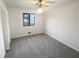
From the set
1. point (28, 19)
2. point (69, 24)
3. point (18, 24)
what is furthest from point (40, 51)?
point (28, 19)

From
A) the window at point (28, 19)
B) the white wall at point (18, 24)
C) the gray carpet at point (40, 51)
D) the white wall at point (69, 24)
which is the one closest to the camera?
the gray carpet at point (40, 51)

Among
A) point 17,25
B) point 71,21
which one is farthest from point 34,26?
point 71,21

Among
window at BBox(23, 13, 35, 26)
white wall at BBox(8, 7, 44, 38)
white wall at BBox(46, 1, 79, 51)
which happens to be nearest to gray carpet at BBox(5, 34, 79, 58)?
white wall at BBox(46, 1, 79, 51)

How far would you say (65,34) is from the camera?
142 inches

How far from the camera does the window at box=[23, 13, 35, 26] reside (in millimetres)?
4957

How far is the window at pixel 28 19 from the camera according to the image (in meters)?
4.96

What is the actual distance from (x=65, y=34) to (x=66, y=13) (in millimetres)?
1176

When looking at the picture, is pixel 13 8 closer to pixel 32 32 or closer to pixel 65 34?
pixel 32 32

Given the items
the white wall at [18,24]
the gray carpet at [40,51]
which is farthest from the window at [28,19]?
the gray carpet at [40,51]

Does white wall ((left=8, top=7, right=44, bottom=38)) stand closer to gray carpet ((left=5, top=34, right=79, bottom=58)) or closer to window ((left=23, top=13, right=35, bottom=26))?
window ((left=23, top=13, right=35, bottom=26))

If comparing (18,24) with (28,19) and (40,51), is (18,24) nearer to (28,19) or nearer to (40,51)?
(28,19)

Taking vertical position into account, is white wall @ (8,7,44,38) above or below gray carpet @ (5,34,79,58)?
above

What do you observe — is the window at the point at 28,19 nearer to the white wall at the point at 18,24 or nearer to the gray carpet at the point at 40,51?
the white wall at the point at 18,24

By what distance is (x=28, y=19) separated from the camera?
5.12 metres
